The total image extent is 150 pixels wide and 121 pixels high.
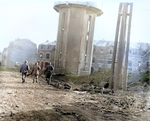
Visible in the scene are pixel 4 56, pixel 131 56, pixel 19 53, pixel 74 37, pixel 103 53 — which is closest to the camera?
pixel 19 53

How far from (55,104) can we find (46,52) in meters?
1.06

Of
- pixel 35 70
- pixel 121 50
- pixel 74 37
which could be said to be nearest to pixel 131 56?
pixel 121 50

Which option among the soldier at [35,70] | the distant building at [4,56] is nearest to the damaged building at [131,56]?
the soldier at [35,70]

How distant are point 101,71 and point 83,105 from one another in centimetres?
144

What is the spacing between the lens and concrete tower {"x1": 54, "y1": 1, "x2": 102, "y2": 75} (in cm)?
427

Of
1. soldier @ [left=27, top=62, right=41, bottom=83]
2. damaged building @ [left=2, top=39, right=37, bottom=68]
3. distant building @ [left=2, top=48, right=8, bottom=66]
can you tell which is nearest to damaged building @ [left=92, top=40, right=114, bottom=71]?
soldier @ [left=27, top=62, right=41, bottom=83]

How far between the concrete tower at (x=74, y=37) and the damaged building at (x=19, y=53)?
49 centimetres

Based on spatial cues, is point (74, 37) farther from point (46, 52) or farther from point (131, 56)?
point (131, 56)

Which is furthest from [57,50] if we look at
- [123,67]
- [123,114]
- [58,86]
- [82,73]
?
[123,67]

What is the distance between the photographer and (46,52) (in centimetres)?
421

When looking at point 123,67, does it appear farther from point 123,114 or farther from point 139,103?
point 123,114

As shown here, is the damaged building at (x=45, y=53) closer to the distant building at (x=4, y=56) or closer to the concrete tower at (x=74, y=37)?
the concrete tower at (x=74, y=37)

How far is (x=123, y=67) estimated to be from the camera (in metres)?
5.66

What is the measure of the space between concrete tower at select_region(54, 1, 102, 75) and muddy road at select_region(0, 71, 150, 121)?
64 cm
